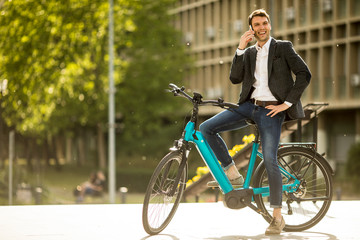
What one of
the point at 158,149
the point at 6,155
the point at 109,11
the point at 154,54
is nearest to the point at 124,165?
the point at 158,149

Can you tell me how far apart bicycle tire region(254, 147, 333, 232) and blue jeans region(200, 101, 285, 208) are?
22 centimetres

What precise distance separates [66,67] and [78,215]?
2775 centimetres

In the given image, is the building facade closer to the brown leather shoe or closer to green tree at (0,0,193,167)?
green tree at (0,0,193,167)

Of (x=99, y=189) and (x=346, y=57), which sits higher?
(x=346, y=57)

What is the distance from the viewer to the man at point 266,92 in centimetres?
655

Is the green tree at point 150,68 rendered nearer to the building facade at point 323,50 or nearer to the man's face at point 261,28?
the building facade at point 323,50

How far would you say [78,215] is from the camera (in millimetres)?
8148

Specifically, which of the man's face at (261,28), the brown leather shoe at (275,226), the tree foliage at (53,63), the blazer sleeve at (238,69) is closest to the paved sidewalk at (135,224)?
the brown leather shoe at (275,226)

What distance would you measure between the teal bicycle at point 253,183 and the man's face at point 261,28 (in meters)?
0.59

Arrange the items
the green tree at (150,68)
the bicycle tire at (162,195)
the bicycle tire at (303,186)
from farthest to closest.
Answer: the green tree at (150,68) → the bicycle tire at (303,186) → the bicycle tire at (162,195)

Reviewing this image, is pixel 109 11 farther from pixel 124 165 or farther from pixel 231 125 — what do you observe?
pixel 231 125

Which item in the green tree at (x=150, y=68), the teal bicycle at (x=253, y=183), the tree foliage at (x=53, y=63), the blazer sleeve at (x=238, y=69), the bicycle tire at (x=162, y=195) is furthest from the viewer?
the green tree at (x=150, y=68)

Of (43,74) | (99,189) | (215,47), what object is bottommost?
(99,189)

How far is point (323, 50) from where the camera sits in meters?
41.5
